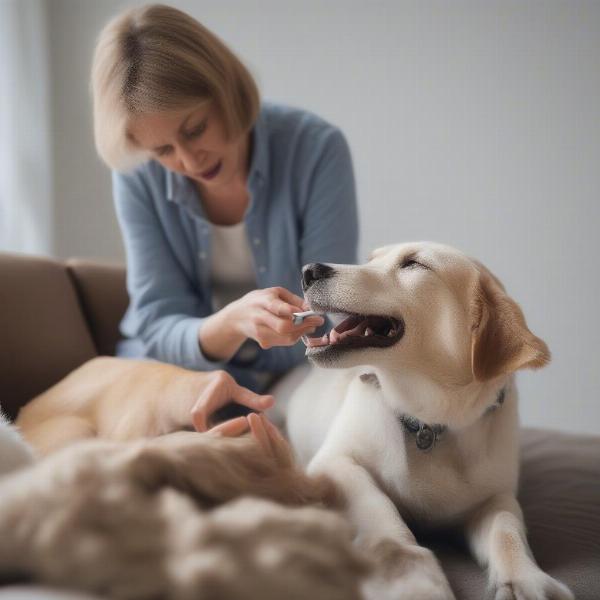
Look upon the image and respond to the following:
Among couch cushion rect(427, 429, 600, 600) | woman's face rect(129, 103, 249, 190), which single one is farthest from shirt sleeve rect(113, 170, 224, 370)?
couch cushion rect(427, 429, 600, 600)

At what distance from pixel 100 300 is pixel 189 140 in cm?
68

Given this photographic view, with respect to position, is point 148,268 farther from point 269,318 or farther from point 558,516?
point 558,516

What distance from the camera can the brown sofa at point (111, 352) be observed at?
952 mm

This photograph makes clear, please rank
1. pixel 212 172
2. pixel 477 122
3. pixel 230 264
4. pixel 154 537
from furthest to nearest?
pixel 477 122 → pixel 230 264 → pixel 212 172 → pixel 154 537

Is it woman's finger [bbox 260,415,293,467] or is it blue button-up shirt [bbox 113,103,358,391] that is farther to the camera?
blue button-up shirt [bbox 113,103,358,391]

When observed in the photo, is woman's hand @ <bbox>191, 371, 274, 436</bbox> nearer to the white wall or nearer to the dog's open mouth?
the dog's open mouth

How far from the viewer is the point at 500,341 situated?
0.95 m

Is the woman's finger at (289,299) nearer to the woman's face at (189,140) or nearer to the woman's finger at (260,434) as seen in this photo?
the woman's finger at (260,434)

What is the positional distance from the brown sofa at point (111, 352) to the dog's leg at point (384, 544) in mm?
99

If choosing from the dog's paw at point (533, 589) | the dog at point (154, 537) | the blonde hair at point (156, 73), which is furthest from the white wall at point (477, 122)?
the dog at point (154, 537)

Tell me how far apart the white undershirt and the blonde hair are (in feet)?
0.90

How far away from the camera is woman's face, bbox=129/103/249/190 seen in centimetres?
133

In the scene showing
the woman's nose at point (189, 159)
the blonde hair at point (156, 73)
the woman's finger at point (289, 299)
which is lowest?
the woman's finger at point (289, 299)

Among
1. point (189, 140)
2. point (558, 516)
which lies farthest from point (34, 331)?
point (558, 516)
